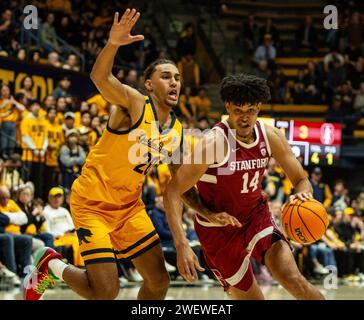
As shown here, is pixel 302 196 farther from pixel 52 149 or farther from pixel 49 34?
pixel 49 34

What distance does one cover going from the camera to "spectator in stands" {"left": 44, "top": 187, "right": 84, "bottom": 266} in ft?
35.6

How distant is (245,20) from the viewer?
22.1m

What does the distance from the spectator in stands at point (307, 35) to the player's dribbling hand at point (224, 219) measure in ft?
51.9

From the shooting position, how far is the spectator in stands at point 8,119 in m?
11.6

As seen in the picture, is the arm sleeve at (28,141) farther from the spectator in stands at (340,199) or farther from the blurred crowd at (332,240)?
the spectator in stands at (340,199)

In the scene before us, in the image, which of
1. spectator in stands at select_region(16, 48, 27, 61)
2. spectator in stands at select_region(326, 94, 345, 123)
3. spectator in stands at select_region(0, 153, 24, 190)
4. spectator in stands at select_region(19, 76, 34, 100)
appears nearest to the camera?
spectator in stands at select_region(0, 153, 24, 190)

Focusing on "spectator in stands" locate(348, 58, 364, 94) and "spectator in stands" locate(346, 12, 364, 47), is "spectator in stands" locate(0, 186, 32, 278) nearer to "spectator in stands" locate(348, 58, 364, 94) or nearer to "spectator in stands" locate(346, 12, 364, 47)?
"spectator in stands" locate(348, 58, 364, 94)

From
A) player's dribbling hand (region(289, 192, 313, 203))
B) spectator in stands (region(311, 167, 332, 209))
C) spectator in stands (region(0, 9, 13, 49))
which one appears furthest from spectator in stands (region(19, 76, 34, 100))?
player's dribbling hand (region(289, 192, 313, 203))

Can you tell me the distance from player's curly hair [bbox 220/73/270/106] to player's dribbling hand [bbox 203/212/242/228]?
0.76m

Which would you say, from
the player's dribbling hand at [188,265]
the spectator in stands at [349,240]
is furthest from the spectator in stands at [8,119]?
the player's dribbling hand at [188,265]

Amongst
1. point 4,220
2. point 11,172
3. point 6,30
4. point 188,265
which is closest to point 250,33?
point 6,30
